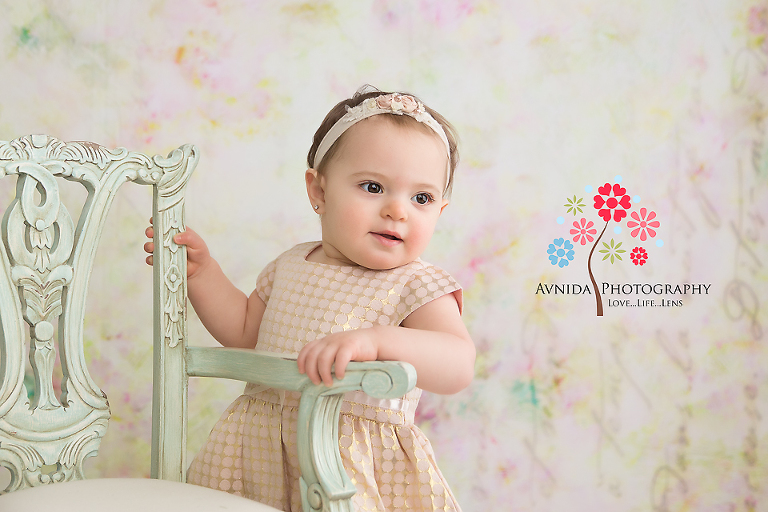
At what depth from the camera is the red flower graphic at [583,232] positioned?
1786 millimetres

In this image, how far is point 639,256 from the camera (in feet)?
5.89

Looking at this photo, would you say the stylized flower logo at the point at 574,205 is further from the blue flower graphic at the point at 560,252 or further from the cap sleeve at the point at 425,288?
the cap sleeve at the point at 425,288

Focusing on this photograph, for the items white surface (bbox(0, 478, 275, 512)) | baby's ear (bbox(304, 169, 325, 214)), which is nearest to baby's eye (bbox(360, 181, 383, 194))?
baby's ear (bbox(304, 169, 325, 214))

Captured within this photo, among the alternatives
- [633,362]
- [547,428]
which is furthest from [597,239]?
[547,428]

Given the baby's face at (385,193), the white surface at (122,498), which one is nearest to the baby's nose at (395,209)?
the baby's face at (385,193)

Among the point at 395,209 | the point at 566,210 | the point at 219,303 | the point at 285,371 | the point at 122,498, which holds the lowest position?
the point at 122,498

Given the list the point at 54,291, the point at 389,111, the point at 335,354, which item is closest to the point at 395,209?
the point at 389,111

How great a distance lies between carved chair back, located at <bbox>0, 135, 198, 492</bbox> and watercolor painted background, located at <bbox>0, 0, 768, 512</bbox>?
0.52 m

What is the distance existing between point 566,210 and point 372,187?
816 millimetres

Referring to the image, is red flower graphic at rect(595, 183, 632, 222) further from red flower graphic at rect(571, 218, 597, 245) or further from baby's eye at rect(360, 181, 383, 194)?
baby's eye at rect(360, 181, 383, 194)

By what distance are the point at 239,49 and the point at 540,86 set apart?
0.72 metres

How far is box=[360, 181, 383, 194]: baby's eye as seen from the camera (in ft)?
3.64

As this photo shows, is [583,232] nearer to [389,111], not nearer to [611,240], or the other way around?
[611,240]

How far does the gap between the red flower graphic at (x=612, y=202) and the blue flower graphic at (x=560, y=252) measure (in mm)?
116
